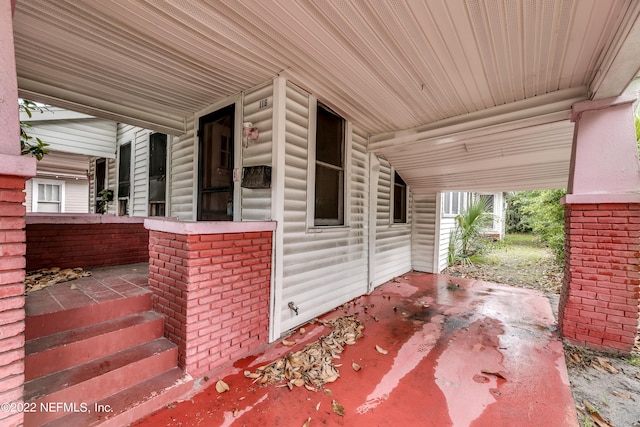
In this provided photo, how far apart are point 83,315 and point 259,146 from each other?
92.7 inches

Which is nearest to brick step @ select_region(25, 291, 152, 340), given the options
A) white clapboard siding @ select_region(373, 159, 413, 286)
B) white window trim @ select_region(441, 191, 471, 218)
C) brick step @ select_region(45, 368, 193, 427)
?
brick step @ select_region(45, 368, 193, 427)

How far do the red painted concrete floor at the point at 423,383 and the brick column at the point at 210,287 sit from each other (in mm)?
218

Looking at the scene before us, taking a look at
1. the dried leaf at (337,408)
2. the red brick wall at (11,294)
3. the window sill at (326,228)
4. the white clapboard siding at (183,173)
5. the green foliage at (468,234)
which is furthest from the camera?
the green foliage at (468,234)

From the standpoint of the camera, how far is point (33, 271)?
3.16 metres

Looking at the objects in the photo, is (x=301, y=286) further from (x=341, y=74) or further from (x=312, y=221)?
(x=341, y=74)

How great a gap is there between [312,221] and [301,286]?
89 centimetres

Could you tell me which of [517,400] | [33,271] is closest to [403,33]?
[517,400]

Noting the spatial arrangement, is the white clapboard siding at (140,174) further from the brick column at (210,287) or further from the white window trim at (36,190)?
the white window trim at (36,190)

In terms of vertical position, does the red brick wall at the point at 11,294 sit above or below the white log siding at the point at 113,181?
below

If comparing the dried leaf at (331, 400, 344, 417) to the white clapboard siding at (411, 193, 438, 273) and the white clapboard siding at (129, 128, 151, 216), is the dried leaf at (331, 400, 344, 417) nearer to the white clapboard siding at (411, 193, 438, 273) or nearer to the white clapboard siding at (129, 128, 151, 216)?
the white clapboard siding at (129, 128, 151, 216)

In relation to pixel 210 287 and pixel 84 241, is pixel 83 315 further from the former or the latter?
pixel 84 241

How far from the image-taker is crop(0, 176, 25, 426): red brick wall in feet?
4.31

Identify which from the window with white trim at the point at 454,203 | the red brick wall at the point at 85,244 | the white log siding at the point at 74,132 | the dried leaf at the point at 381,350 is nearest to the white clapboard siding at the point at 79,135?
the white log siding at the point at 74,132

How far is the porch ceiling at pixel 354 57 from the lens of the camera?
2020 millimetres
